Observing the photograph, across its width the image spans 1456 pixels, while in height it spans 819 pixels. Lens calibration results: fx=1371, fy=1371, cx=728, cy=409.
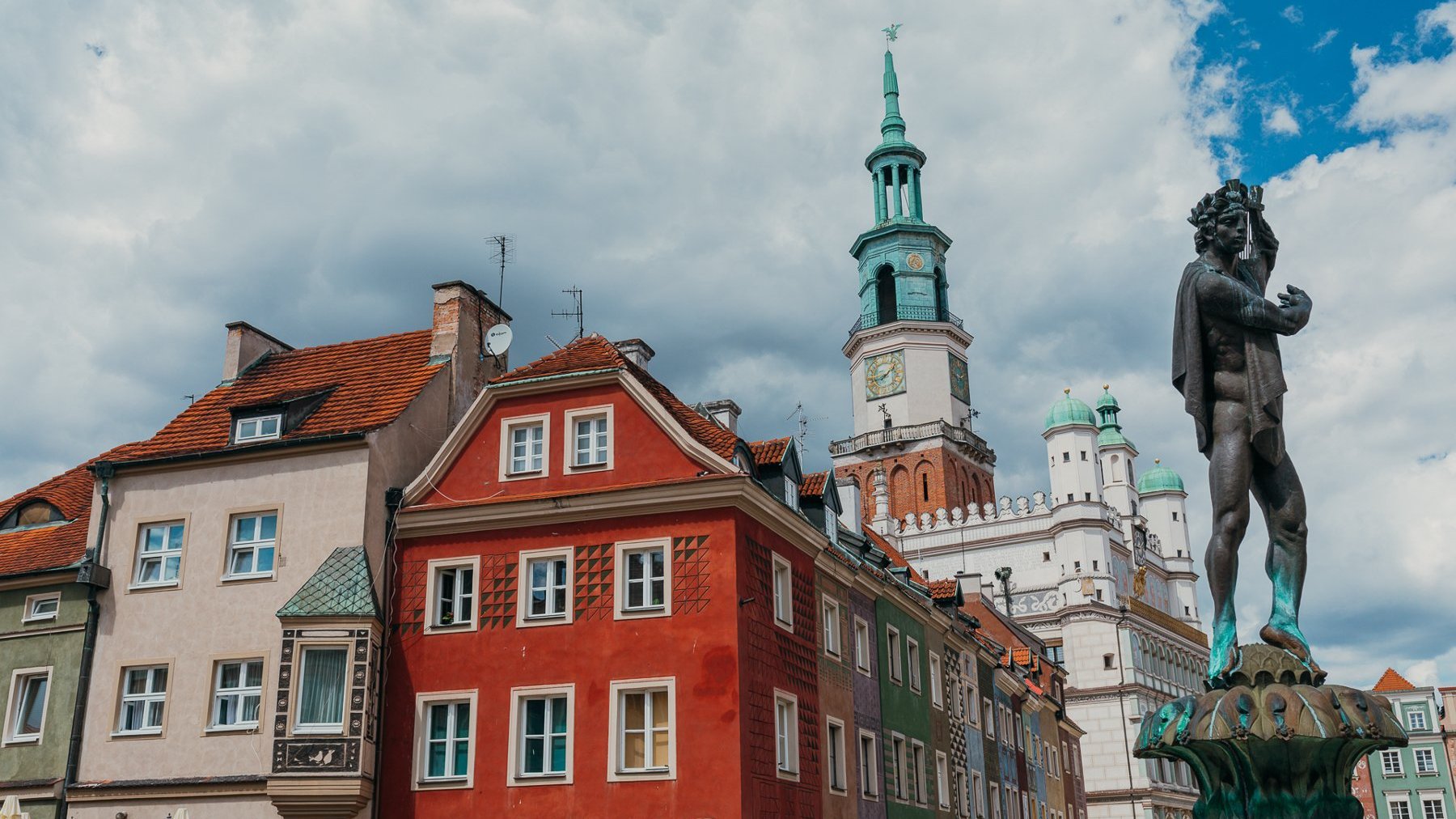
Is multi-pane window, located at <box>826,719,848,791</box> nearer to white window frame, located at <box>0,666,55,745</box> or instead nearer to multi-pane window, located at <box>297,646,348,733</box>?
multi-pane window, located at <box>297,646,348,733</box>

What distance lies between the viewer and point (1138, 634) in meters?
84.9

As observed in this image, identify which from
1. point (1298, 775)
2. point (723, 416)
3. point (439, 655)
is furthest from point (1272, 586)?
point (723, 416)

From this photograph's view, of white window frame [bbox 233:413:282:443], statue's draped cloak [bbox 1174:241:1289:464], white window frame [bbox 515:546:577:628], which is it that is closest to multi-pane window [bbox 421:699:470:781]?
white window frame [bbox 515:546:577:628]

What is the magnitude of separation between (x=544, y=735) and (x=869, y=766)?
9.70 metres

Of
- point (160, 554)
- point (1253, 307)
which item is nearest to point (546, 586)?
point (160, 554)

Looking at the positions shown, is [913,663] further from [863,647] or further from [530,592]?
[530,592]

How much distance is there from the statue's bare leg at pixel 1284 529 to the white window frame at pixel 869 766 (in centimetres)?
2115

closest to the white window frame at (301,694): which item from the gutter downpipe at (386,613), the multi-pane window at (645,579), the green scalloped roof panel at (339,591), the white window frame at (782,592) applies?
the green scalloped roof panel at (339,591)

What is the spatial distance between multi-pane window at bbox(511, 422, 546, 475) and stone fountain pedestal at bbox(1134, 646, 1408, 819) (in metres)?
19.9

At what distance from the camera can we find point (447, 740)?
90.6 ft

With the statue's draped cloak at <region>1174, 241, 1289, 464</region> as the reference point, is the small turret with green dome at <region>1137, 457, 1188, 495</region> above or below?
above

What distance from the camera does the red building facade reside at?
26.4 m

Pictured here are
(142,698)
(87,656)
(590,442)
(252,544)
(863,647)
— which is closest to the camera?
(142,698)

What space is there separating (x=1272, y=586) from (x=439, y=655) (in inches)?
764
